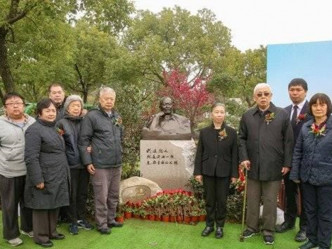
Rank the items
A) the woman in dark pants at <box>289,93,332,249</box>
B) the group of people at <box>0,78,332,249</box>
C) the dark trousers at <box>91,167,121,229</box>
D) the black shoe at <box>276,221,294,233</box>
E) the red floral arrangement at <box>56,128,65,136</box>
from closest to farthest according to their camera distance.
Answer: the woman in dark pants at <box>289,93,332,249</box>
the group of people at <box>0,78,332,249</box>
the red floral arrangement at <box>56,128,65,136</box>
the dark trousers at <box>91,167,121,229</box>
the black shoe at <box>276,221,294,233</box>

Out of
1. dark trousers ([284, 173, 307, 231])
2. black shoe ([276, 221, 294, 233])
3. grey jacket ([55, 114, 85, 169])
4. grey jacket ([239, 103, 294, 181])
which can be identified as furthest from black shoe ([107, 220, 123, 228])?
dark trousers ([284, 173, 307, 231])

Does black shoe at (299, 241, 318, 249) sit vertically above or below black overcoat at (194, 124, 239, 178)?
below

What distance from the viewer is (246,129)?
453 centimetres

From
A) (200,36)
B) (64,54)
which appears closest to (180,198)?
(64,54)

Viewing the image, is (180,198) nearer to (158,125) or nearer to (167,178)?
(167,178)

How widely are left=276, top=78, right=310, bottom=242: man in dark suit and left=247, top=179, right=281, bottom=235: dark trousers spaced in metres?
0.37

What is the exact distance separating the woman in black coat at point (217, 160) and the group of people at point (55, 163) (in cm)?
110

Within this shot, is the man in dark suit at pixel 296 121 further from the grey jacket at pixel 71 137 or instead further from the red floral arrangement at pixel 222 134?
the grey jacket at pixel 71 137

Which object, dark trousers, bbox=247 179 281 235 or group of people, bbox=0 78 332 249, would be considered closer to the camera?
group of people, bbox=0 78 332 249

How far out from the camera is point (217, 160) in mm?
4461

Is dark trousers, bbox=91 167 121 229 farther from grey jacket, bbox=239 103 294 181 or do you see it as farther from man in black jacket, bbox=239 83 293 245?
grey jacket, bbox=239 103 294 181

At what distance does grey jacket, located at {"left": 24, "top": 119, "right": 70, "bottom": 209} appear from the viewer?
404cm

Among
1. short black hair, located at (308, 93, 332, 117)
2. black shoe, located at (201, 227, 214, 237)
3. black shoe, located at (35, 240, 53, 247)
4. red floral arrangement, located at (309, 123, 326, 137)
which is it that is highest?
short black hair, located at (308, 93, 332, 117)

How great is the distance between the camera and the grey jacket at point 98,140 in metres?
4.55
